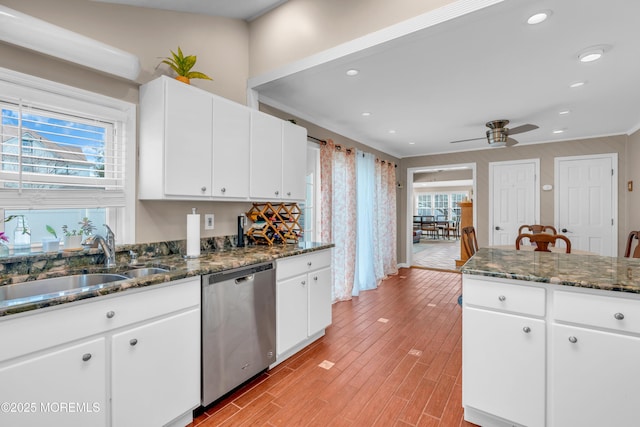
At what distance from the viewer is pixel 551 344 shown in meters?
1.53

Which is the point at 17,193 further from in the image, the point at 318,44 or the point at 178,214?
the point at 318,44

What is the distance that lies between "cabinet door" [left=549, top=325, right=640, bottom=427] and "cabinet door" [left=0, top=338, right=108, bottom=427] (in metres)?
2.22

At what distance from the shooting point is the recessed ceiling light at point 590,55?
7.59ft

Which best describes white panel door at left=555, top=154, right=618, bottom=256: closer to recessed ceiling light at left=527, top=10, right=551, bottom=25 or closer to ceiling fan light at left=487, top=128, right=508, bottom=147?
ceiling fan light at left=487, top=128, right=508, bottom=147

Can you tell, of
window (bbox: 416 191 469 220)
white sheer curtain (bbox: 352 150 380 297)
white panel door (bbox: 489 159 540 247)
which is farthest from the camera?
window (bbox: 416 191 469 220)

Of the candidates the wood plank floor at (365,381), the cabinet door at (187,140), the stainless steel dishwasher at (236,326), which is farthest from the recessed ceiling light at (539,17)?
the wood plank floor at (365,381)

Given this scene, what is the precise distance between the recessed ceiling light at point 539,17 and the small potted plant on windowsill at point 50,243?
10.9 feet

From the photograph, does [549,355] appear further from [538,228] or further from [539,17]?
[538,228]

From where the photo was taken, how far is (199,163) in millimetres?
2201

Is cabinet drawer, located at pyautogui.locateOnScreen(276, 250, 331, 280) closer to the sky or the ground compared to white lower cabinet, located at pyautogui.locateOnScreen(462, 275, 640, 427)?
closer to the sky

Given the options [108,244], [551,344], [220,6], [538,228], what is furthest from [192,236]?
[538,228]

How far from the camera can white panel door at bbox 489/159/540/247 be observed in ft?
17.7

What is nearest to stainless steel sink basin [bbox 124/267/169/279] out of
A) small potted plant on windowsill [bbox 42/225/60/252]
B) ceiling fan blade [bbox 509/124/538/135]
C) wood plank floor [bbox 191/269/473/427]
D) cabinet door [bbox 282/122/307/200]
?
small potted plant on windowsill [bbox 42/225/60/252]

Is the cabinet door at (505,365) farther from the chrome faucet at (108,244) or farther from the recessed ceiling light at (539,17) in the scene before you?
the chrome faucet at (108,244)
